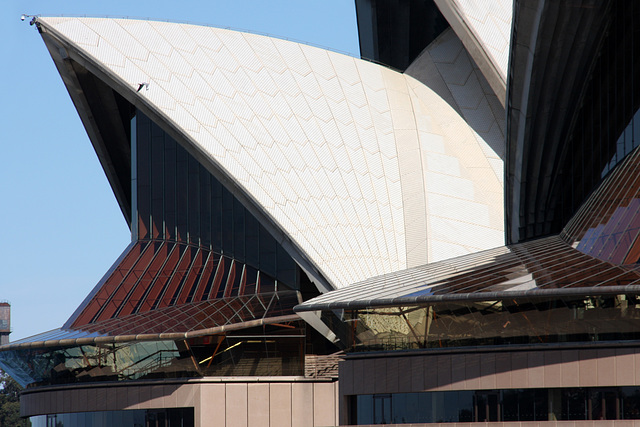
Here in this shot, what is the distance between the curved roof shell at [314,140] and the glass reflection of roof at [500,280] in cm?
801

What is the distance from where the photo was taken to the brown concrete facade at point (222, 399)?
30406mm

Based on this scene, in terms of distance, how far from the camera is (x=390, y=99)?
1620 inches

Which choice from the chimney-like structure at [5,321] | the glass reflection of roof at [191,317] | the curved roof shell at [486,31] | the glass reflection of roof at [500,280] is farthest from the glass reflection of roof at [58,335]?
the chimney-like structure at [5,321]

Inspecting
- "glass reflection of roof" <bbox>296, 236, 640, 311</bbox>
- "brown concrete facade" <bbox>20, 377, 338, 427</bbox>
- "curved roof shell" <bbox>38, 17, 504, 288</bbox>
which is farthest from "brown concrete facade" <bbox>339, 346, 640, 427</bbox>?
"curved roof shell" <bbox>38, 17, 504, 288</bbox>

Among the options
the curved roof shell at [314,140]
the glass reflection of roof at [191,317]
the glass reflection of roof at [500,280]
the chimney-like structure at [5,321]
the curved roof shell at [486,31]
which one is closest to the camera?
the glass reflection of roof at [500,280]

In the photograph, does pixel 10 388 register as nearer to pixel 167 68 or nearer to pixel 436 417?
pixel 167 68

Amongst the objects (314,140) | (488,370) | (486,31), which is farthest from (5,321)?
(488,370)

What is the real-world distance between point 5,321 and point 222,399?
76.8 metres

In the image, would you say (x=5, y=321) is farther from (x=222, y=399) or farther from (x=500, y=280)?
(x=500, y=280)

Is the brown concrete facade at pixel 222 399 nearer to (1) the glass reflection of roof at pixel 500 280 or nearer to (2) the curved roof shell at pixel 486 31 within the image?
(1) the glass reflection of roof at pixel 500 280

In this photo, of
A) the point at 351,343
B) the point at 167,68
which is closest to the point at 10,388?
the point at 167,68

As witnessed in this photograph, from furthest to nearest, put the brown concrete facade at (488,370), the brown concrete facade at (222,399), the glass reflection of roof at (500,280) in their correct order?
1. the brown concrete facade at (222,399)
2. the brown concrete facade at (488,370)
3. the glass reflection of roof at (500,280)

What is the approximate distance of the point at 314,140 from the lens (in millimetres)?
37594

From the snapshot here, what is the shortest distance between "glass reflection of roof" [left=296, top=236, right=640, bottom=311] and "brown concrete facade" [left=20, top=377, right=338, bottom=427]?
6.25 metres
